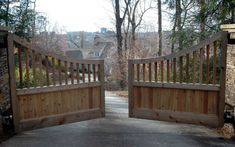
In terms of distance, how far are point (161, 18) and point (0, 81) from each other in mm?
12356

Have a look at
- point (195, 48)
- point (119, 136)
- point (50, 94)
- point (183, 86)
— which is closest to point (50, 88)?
point (50, 94)

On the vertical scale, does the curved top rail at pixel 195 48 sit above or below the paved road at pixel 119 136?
above

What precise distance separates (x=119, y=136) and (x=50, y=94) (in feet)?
4.72

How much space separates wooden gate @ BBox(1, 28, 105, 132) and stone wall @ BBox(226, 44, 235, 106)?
7.57 feet

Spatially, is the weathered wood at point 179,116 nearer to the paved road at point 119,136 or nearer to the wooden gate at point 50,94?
the paved road at point 119,136

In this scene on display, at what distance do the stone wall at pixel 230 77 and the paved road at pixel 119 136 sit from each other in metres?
0.68

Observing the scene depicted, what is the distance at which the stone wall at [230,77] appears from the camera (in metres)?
4.22

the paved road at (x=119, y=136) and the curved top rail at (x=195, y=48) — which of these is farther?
the curved top rail at (x=195, y=48)

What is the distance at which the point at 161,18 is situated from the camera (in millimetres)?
14992

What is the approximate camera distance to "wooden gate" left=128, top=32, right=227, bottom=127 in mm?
4238

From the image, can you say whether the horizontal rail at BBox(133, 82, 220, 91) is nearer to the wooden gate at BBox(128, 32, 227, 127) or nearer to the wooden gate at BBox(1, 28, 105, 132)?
the wooden gate at BBox(128, 32, 227, 127)

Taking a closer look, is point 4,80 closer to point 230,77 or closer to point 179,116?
point 179,116

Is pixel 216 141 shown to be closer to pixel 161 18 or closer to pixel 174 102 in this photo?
pixel 174 102

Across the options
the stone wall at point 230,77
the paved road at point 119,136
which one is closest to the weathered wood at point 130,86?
the paved road at point 119,136
